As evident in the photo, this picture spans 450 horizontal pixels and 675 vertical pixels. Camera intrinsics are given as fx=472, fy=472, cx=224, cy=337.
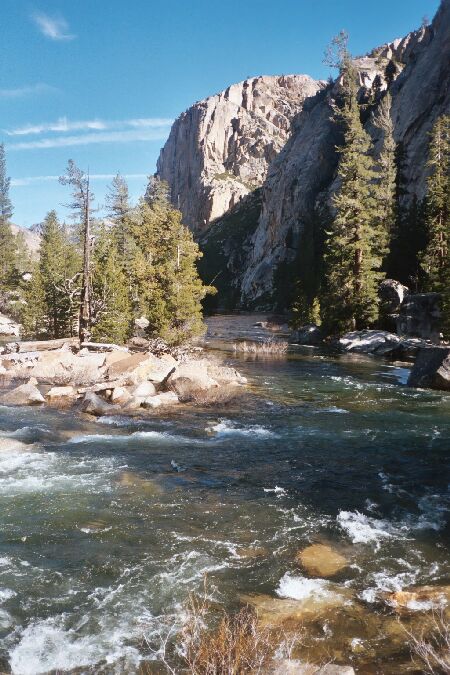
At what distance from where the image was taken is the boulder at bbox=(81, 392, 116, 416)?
17406 millimetres

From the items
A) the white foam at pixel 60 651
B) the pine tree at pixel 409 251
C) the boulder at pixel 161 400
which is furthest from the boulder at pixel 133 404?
the pine tree at pixel 409 251

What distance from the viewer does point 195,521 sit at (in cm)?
913

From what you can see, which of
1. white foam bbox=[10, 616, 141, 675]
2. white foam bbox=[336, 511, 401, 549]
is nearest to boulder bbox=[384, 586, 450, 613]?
white foam bbox=[336, 511, 401, 549]

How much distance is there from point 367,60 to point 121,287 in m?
126

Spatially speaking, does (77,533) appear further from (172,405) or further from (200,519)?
(172,405)

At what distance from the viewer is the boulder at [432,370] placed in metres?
22.6

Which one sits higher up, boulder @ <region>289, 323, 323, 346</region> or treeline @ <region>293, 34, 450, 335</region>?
treeline @ <region>293, 34, 450, 335</region>

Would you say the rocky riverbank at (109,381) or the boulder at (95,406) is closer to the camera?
the boulder at (95,406)

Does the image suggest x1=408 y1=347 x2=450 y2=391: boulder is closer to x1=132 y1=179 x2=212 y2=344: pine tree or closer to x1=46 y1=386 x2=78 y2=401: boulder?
x1=132 y1=179 x2=212 y2=344: pine tree

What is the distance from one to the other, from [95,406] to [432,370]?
16.0 m

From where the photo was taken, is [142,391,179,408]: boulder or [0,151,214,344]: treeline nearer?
[142,391,179,408]: boulder

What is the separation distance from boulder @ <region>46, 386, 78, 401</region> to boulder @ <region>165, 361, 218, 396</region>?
4.06 metres

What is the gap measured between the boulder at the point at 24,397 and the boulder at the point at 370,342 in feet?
81.9

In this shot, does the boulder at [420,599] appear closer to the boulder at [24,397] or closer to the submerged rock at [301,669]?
the submerged rock at [301,669]
